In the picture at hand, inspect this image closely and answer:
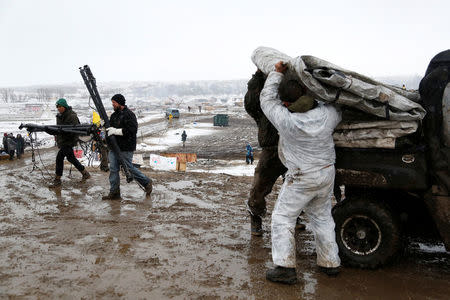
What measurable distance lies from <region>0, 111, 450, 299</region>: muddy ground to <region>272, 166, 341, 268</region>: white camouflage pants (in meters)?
0.22

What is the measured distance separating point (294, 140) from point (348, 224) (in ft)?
3.21

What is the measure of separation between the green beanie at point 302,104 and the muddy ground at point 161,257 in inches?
55.0

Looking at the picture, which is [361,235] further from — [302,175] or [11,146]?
[11,146]

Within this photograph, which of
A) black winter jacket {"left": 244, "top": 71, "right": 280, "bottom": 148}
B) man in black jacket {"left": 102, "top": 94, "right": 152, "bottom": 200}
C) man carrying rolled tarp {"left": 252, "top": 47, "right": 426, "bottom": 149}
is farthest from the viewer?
A: man in black jacket {"left": 102, "top": 94, "right": 152, "bottom": 200}

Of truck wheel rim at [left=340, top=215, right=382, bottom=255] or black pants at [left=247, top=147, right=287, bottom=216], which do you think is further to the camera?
black pants at [left=247, top=147, right=287, bottom=216]

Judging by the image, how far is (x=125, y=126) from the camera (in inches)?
225

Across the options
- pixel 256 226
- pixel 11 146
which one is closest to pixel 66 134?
pixel 256 226

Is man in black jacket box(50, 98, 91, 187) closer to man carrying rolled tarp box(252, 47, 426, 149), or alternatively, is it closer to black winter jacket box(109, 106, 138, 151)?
black winter jacket box(109, 106, 138, 151)

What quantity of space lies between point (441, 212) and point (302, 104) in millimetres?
1390

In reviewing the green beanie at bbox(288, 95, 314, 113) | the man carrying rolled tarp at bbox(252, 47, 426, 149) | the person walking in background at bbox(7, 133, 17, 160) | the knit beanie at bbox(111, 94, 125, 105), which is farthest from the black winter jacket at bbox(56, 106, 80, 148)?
the person walking in background at bbox(7, 133, 17, 160)

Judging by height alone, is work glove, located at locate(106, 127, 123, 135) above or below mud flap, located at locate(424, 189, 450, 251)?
above

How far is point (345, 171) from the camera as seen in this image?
3.26 meters

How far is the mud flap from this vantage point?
115 inches

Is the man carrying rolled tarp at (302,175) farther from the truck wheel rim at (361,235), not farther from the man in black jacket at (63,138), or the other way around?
the man in black jacket at (63,138)
